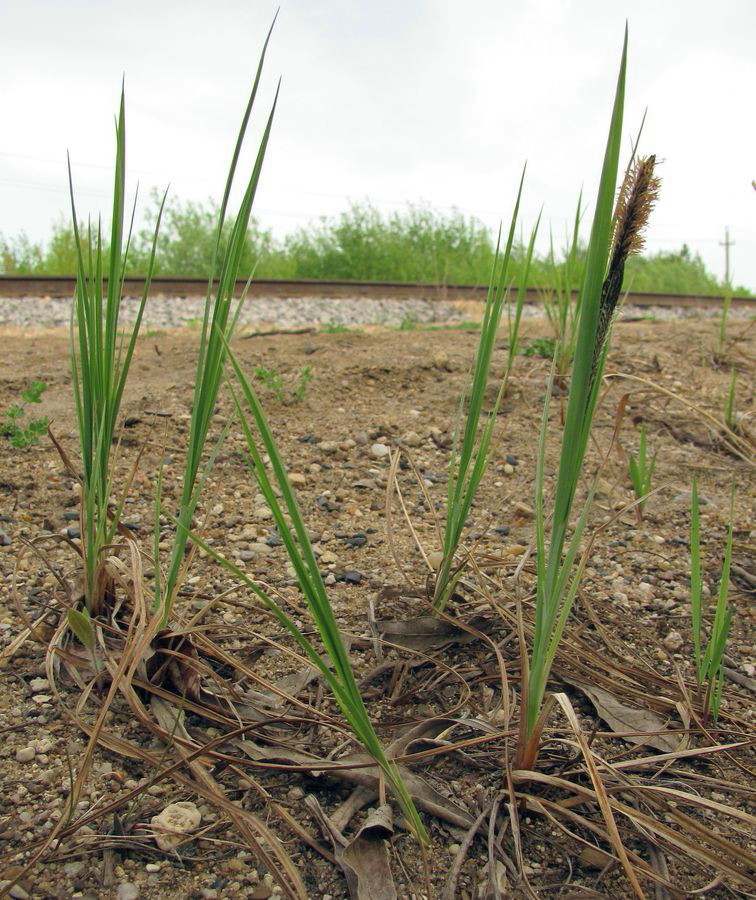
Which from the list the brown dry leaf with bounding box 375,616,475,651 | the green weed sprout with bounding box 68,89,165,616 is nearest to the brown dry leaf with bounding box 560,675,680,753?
the brown dry leaf with bounding box 375,616,475,651

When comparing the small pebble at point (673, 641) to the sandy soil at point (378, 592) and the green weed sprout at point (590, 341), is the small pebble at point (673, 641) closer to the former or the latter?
the sandy soil at point (378, 592)

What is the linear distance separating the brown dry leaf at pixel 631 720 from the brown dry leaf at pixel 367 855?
43 centimetres

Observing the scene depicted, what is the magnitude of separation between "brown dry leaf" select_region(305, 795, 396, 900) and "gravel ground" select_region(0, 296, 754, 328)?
487cm

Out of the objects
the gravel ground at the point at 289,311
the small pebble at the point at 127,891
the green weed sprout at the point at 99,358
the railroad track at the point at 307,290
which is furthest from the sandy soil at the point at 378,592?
the railroad track at the point at 307,290

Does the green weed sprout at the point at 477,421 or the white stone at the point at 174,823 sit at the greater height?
the green weed sprout at the point at 477,421

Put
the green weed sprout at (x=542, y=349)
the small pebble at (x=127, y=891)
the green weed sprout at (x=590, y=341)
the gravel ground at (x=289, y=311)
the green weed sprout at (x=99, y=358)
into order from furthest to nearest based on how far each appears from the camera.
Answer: the gravel ground at (x=289, y=311), the green weed sprout at (x=542, y=349), the green weed sprout at (x=99, y=358), the small pebble at (x=127, y=891), the green weed sprout at (x=590, y=341)

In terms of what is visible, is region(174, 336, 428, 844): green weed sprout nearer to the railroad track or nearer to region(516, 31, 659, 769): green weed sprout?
region(516, 31, 659, 769): green weed sprout

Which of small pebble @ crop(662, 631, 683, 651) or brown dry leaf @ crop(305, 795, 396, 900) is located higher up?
small pebble @ crop(662, 631, 683, 651)

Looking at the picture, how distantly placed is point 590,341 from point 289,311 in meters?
6.34

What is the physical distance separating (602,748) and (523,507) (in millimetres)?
955

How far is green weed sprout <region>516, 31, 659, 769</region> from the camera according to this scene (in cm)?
76

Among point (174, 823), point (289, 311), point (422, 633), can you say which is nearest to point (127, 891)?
point (174, 823)

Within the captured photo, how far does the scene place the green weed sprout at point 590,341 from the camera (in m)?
0.76

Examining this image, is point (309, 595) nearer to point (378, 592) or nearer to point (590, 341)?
point (590, 341)
